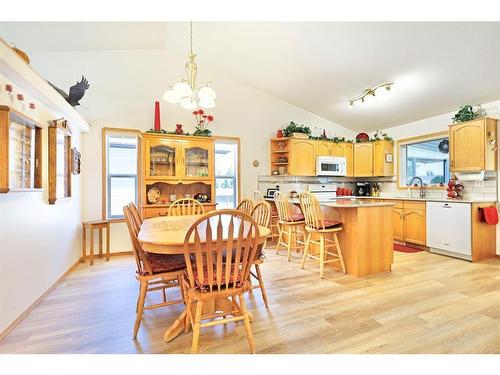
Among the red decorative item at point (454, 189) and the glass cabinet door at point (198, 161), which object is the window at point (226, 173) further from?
the red decorative item at point (454, 189)

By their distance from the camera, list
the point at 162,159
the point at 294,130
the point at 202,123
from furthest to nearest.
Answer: the point at 294,130, the point at 202,123, the point at 162,159

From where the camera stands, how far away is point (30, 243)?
84.4 inches

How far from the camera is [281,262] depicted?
341cm

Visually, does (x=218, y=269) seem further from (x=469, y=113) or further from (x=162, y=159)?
(x=469, y=113)

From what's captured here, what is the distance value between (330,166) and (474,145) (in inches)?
83.5

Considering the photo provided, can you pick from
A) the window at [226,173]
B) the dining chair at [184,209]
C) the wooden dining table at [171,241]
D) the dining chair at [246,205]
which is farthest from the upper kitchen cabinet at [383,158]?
the wooden dining table at [171,241]

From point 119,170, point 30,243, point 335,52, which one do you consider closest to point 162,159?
point 119,170

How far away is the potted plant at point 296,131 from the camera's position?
4676 millimetres

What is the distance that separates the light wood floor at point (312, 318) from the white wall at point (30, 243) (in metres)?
0.17

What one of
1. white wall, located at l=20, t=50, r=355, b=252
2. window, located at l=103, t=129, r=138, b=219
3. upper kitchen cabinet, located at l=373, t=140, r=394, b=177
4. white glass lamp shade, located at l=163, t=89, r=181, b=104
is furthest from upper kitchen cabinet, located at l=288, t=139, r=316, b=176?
white glass lamp shade, located at l=163, t=89, r=181, b=104

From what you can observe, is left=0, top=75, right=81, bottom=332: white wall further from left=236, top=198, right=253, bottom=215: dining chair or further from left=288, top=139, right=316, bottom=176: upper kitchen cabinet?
left=288, top=139, right=316, bottom=176: upper kitchen cabinet

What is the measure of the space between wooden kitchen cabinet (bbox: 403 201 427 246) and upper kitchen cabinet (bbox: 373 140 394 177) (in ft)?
3.15

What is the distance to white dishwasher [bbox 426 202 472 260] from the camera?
3.35m

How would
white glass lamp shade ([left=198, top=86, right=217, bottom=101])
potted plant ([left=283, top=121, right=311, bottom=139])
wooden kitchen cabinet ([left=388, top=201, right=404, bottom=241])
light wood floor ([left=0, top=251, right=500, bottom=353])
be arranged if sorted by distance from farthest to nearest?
potted plant ([left=283, top=121, right=311, bottom=139])
wooden kitchen cabinet ([left=388, top=201, right=404, bottom=241])
white glass lamp shade ([left=198, top=86, right=217, bottom=101])
light wood floor ([left=0, top=251, right=500, bottom=353])
